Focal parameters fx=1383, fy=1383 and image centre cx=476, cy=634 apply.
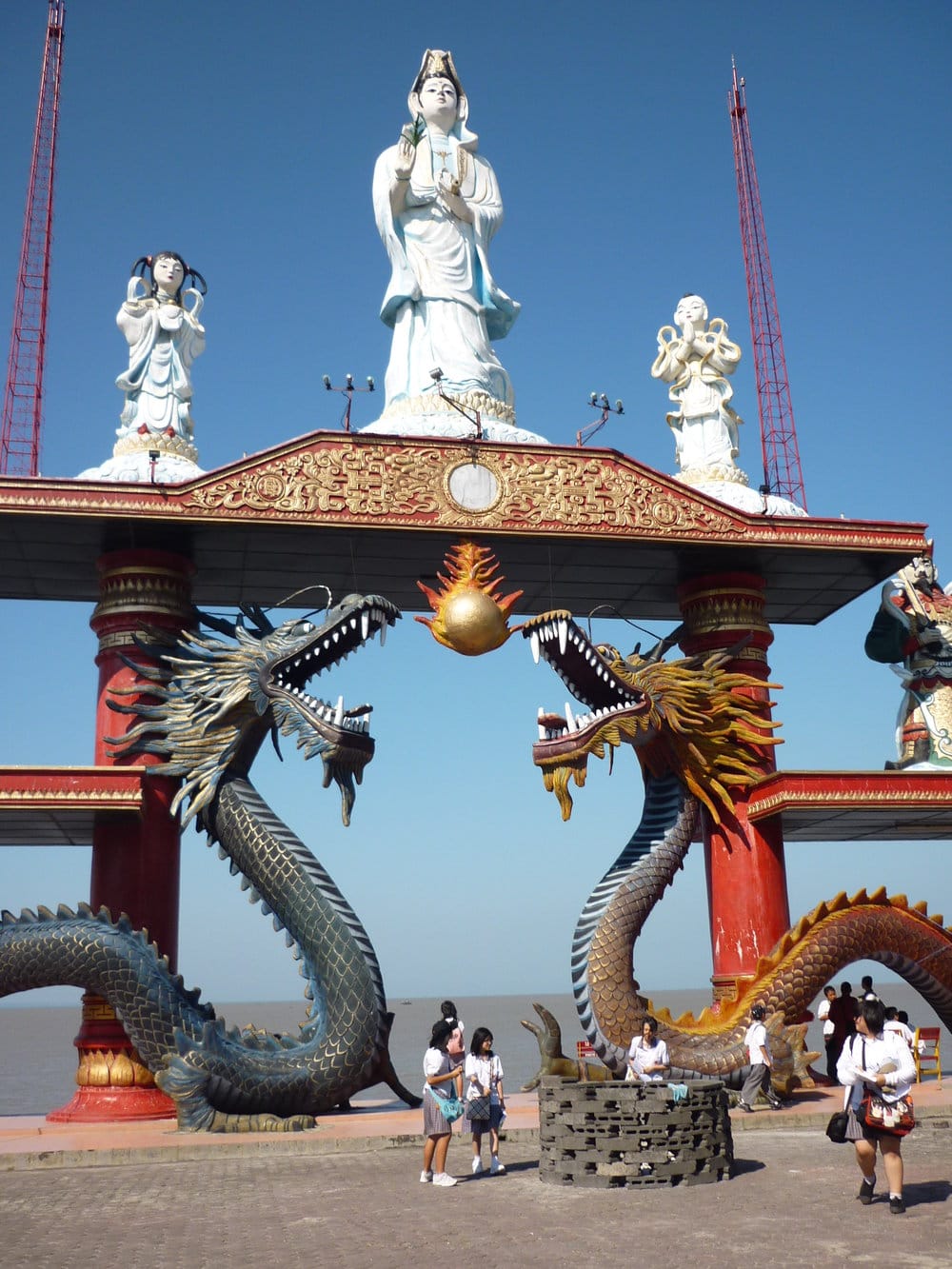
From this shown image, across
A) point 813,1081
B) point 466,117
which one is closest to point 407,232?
point 466,117

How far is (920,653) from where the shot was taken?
18.3m

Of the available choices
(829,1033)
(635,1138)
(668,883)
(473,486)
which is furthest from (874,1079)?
(473,486)

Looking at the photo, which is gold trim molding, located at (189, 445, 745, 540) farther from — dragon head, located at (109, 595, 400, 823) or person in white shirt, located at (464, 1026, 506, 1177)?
person in white shirt, located at (464, 1026, 506, 1177)

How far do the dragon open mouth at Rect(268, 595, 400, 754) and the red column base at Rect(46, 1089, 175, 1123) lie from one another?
4.19 metres

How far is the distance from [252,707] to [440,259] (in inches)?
287

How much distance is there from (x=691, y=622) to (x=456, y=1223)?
10.7 meters

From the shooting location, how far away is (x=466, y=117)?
19.8 m

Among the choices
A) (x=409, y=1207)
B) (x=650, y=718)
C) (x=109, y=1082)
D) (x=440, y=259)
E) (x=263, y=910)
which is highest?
(x=440, y=259)

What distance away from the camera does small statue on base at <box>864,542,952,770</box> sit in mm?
17859

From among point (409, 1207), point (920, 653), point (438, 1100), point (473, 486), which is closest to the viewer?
point (409, 1207)

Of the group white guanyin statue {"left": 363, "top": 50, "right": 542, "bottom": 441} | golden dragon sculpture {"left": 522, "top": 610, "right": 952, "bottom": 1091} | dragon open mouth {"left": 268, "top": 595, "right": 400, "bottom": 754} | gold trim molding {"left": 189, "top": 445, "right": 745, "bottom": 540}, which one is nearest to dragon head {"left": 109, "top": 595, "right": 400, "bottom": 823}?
dragon open mouth {"left": 268, "top": 595, "right": 400, "bottom": 754}

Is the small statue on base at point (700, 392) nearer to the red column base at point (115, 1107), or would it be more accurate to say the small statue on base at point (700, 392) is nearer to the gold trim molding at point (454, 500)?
the gold trim molding at point (454, 500)

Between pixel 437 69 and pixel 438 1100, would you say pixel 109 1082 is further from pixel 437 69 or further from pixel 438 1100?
pixel 437 69

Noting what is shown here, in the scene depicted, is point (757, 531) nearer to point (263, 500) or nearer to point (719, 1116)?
point (263, 500)
